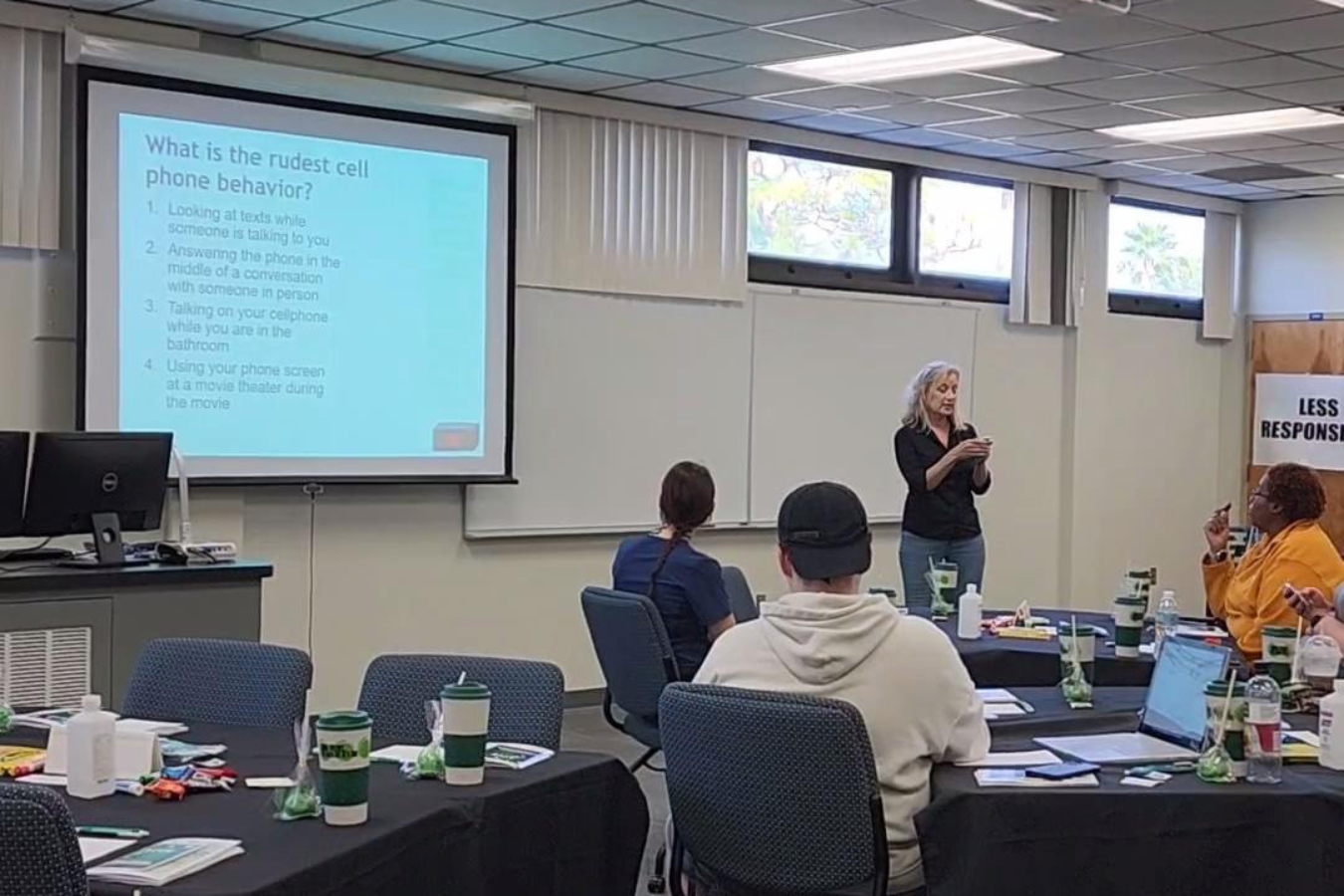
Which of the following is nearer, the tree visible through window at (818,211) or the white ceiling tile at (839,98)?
the white ceiling tile at (839,98)

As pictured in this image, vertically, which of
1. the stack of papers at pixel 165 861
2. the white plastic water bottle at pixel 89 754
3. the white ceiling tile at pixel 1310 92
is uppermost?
the white ceiling tile at pixel 1310 92

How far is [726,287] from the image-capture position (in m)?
7.91

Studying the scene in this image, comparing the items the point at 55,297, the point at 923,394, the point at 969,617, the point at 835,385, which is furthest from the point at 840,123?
the point at 55,297

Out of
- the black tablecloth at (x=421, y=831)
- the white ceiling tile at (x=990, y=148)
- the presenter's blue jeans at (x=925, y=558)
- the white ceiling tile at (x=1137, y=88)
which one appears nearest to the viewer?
the black tablecloth at (x=421, y=831)

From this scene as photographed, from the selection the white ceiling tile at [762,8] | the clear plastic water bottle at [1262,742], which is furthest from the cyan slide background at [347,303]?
the clear plastic water bottle at [1262,742]

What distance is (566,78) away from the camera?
6922 mm

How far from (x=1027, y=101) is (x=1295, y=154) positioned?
7.39 feet

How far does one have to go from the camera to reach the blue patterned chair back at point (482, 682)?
3.32m

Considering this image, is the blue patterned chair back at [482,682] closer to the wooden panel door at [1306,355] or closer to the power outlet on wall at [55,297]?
the power outlet on wall at [55,297]

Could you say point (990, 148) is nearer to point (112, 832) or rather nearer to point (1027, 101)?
point (1027, 101)

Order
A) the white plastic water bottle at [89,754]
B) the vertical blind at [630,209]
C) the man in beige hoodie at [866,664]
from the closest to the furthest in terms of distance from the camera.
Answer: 1. the white plastic water bottle at [89,754]
2. the man in beige hoodie at [866,664]
3. the vertical blind at [630,209]

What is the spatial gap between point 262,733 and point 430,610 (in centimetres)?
384

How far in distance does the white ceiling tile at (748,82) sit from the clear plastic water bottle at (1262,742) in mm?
4310

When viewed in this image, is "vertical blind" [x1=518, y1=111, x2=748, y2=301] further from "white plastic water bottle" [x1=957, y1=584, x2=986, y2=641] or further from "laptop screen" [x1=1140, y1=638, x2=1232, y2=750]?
"laptop screen" [x1=1140, y1=638, x2=1232, y2=750]
